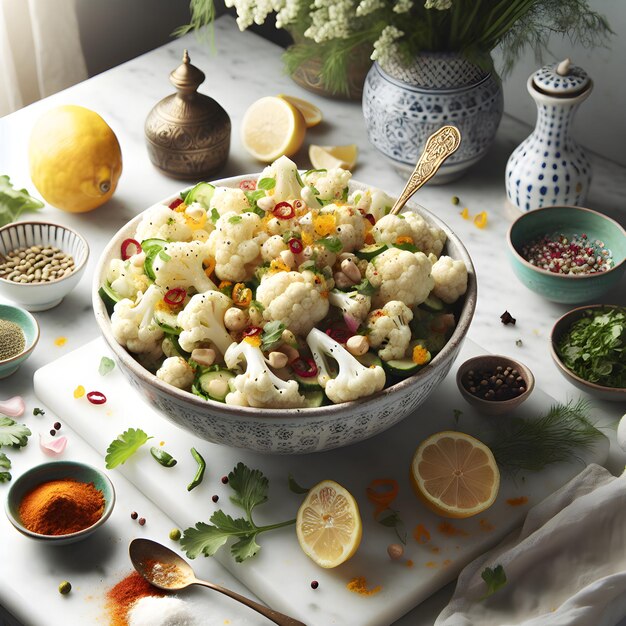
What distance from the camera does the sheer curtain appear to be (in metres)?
3.15

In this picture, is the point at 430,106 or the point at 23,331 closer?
the point at 23,331

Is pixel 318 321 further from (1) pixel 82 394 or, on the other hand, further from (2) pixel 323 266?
(1) pixel 82 394

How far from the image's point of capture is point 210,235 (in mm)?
1797

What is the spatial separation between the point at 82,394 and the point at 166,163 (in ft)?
2.67

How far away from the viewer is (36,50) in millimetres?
3207

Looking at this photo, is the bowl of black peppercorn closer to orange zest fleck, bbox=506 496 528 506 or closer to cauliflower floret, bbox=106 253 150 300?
orange zest fleck, bbox=506 496 528 506

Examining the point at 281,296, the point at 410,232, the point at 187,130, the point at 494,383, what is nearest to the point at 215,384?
the point at 281,296

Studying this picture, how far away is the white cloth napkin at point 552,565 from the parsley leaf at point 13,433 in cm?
88

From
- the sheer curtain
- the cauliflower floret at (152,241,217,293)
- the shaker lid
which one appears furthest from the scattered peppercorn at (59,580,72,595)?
the sheer curtain

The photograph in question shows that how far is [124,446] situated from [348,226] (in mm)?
597

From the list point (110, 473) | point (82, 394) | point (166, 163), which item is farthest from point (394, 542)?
point (166, 163)

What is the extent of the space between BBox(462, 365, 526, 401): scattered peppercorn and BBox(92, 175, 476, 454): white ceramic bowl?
23 centimetres

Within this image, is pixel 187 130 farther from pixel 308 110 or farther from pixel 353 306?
pixel 353 306

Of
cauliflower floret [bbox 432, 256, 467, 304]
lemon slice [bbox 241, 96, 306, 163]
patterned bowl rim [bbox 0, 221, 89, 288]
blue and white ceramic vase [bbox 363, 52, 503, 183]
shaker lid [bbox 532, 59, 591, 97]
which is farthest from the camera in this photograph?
lemon slice [bbox 241, 96, 306, 163]
